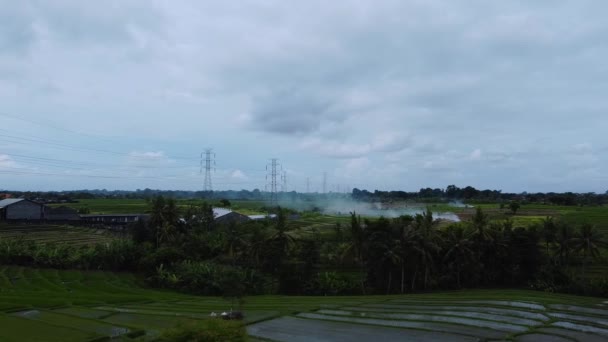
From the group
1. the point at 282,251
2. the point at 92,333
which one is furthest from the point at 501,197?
the point at 92,333

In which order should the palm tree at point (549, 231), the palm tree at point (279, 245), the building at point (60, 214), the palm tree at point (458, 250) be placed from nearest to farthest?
the palm tree at point (549, 231) < the palm tree at point (458, 250) < the palm tree at point (279, 245) < the building at point (60, 214)

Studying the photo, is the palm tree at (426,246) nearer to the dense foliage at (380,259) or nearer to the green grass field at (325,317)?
the dense foliage at (380,259)

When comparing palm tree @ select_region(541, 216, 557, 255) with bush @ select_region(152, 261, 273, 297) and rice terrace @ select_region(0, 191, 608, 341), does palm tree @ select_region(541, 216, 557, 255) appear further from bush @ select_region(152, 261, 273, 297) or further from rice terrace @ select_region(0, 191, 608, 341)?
bush @ select_region(152, 261, 273, 297)

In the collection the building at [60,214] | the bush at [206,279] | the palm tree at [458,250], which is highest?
the building at [60,214]

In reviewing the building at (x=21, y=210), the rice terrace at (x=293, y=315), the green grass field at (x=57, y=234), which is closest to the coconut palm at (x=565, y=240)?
the rice terrace at (x=293, y=315)

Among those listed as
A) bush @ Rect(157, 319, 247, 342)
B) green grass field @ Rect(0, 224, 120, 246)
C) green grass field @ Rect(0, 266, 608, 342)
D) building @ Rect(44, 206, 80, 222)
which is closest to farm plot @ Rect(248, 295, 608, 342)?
green grass field @ Rect(0, 266, 608, 342)

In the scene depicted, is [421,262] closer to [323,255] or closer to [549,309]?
[323,255]
